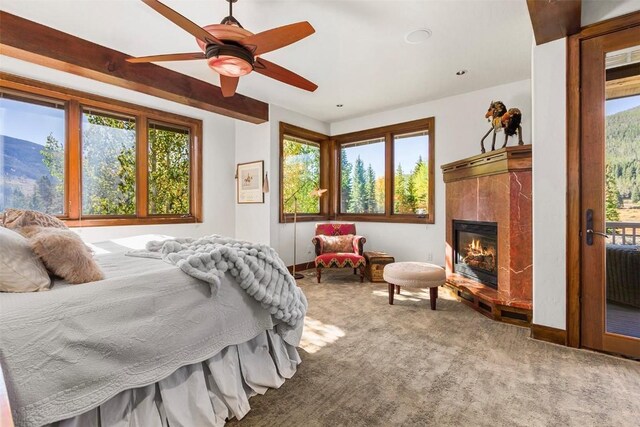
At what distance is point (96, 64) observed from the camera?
2.98m

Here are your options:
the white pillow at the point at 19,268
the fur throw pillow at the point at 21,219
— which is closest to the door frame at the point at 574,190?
the white pillow at the point at 19,268

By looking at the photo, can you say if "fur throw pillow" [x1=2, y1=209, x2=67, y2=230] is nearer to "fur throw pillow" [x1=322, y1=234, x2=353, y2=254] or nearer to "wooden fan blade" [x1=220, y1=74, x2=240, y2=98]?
"wooden fan blade" [x1=220, y1=74, x2=240, y2=98]

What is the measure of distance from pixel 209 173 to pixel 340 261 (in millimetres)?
2599

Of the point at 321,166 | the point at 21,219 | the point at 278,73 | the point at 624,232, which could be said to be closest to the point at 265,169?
the point at 321,166

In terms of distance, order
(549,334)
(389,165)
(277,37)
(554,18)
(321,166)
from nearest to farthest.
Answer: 1. (277,37)
2. (554,18)
3. (549,334)
4. (389,165)
5. (321,166)

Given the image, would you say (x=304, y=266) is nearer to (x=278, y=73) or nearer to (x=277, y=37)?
(x=278, y=73)

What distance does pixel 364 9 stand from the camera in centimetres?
251

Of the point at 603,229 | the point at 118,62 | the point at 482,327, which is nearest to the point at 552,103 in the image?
the point at 603,229

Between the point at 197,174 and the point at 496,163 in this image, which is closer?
the point at 496,163

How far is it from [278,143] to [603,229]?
13.5 feet

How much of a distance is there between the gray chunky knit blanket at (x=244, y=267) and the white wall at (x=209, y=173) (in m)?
2.41

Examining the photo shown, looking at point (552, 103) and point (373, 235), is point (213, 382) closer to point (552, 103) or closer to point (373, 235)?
point (552, 103)

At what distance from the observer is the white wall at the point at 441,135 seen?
13.3 feet

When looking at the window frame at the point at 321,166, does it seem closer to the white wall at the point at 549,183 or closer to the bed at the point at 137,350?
Result: the bed at the point at 137,350
